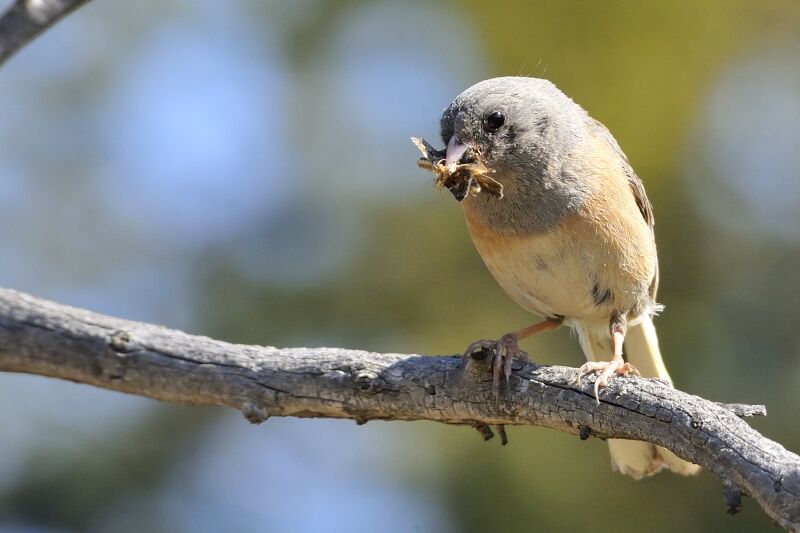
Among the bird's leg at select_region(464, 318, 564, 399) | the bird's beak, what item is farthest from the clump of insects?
the bird's leg at select_region(464, 318, 564, 399)

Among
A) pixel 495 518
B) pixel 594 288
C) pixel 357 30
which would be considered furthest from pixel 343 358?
pixel 357 30

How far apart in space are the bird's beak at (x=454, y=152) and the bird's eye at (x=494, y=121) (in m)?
0.15

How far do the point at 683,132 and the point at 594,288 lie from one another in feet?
12.5

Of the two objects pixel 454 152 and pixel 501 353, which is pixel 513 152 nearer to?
pixel 454 152

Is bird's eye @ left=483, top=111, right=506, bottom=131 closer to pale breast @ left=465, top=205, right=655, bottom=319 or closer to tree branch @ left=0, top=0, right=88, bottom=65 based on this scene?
pale breast @ left=465, top=205, right=655, bottom=319

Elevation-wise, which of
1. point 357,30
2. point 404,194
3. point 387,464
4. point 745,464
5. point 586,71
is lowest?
point 745,464

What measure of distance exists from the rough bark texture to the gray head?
0.79 metres

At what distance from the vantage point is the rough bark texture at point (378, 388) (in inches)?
119

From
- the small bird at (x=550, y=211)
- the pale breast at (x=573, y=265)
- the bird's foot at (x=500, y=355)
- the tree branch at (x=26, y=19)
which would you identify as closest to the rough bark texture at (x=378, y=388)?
the bird's foot at (x=500, y=355)

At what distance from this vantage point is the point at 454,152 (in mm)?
4059

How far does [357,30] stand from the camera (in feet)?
29.3

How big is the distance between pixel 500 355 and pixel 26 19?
1.98 m

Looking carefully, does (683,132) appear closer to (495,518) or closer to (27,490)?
(495,518)

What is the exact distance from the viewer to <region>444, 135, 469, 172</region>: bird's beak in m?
3.98
